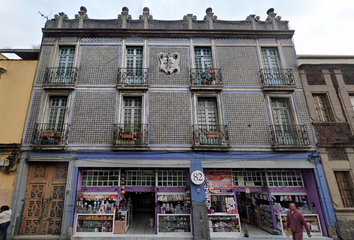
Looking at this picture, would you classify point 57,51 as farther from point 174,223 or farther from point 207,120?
point 174,223

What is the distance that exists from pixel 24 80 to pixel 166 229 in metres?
10.3

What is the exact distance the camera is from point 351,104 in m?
9.02

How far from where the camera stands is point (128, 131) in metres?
8.31

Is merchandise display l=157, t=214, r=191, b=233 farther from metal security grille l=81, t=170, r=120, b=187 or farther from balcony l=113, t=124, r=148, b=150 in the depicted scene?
balcony l=113, t=124, r=148, b=150

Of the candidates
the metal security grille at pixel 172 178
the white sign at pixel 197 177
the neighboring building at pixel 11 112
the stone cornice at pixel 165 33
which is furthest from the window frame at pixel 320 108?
the neighboring building at pixel 11 112

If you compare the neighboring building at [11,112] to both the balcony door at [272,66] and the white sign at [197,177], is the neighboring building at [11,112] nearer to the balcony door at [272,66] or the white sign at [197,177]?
the white sign at [197,177]

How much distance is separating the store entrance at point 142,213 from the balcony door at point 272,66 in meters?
8.70

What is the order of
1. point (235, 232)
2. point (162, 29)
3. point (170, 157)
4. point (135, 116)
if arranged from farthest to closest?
point (162, 29)
point (135, 116)
point (170, 157)
point (235, 232)

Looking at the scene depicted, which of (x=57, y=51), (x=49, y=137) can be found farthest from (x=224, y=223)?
(x=57, y=51)

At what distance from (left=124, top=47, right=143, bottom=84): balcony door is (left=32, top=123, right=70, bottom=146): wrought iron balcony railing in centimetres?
385

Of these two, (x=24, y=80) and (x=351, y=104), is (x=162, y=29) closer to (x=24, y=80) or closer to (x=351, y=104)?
(x=24, y=80)

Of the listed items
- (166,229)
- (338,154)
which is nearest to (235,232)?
(166,229)

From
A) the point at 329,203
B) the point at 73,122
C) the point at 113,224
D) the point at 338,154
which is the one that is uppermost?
the point at 73,122

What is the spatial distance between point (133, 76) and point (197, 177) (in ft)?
20.0
